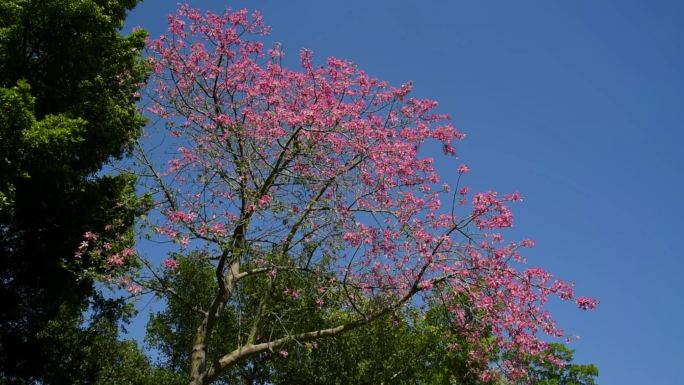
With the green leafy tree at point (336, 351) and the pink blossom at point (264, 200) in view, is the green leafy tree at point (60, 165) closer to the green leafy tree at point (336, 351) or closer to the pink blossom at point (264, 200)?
the pink blossom at point (264, 200)

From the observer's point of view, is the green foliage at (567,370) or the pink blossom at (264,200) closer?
the pink blossom at (264,200)

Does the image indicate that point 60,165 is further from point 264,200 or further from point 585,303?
point 585,303

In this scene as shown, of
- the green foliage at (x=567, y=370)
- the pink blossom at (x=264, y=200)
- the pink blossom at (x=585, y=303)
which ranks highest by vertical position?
the green foliage at (x=567, y=370)

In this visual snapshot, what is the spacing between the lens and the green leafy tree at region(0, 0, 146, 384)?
12949 millimetres

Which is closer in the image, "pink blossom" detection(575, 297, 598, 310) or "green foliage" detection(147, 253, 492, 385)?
"pink blossom" detection(575, 297, 598, 310)

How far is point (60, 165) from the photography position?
13180mm

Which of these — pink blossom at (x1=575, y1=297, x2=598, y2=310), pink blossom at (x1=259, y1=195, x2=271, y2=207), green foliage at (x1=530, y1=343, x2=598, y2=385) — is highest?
green foliage at (x1=530, y1=343, x2=598, y2=385)

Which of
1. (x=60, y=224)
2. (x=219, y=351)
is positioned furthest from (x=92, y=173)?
(x=219, y=351)

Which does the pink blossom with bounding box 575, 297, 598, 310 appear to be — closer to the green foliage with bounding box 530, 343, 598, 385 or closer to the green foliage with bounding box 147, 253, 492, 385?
the green foliage with bounding box 147, 253, 492, 385

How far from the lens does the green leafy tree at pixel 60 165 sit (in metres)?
12.9

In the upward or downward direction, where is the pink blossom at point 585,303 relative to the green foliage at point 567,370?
downward

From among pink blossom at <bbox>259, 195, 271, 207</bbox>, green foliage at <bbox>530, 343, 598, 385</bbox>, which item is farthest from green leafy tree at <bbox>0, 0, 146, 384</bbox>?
green foliage at <bbox>530, 343, 598, 385</bbox>

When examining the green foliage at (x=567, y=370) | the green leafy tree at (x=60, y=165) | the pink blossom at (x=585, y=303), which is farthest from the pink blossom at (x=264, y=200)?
the green foliage at (x=567, y=370)

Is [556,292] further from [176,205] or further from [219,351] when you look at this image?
[219,351]
